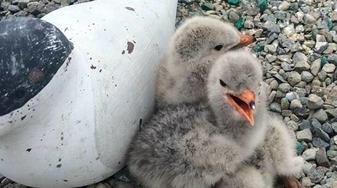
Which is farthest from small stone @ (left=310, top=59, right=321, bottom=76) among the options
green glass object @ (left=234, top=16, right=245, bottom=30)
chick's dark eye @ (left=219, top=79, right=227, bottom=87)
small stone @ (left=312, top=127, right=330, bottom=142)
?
chick's dark eye @ (left=219, top=79, right=227, bottom=87)

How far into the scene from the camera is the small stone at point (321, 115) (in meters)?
3.27

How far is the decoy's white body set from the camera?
2.55 m

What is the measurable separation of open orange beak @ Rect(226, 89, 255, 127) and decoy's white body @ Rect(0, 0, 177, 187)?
1.36 ft

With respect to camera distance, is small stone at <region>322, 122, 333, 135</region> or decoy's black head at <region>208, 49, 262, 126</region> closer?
decoy's black head at <region>208, 49, 262, 126</region>

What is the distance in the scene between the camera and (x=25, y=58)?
2383 mm

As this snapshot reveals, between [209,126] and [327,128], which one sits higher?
[209,126]

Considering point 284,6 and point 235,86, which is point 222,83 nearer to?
point 235,86

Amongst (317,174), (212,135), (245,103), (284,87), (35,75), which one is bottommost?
(317,174)

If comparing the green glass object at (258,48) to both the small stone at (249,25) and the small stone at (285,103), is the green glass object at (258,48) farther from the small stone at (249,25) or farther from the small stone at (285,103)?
the small stone at (285,103)

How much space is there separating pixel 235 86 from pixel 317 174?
71cm

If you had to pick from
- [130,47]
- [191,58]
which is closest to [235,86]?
[191,58]

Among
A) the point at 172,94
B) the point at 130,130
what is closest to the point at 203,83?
the point at 172,94

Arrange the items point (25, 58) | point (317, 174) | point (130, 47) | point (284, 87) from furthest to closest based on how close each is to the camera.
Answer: point (284, 87) → point (317, 174) → point (130, 47) → point (25, 58)

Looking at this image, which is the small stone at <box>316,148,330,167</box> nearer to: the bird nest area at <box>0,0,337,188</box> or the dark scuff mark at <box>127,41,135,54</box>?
the bird nest area at <box>0,0,337,188</box>
